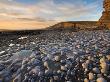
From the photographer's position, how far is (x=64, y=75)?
Result: 5.46 m

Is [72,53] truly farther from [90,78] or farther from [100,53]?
[90,78]

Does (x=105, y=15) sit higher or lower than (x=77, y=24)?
higher

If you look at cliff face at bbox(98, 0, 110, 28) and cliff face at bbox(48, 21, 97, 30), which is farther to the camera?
cliff face at bbox(48, 21, 97, 30)

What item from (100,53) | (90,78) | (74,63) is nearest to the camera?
(90,78)

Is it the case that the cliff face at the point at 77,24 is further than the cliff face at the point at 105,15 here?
Yes

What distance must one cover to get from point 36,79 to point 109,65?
208 cm

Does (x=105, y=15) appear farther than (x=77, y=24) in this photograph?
No

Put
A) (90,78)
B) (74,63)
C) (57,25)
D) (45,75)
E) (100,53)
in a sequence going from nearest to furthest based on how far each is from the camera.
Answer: (90,78) → (45,75) → (74,63) → (100,53) → (57,25)

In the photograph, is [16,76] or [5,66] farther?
[5,66]

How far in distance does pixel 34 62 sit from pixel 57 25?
4123cm

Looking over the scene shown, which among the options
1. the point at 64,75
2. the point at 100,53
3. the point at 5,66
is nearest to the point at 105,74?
the point at 64,75

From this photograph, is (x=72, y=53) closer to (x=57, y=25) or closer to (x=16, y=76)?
(x=16, y=76)

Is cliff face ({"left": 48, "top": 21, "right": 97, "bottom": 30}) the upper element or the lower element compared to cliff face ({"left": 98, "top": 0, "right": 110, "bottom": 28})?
lower

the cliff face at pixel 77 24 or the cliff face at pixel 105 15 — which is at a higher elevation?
the cliff face at pixel 105 15
